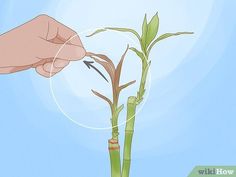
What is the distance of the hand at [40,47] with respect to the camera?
20.4ft

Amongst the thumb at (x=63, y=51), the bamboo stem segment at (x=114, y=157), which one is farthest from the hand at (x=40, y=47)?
the bamboo stem segment at (x=114, y=157)

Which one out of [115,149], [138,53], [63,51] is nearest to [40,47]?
[63,51]

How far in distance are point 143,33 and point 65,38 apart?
277mm

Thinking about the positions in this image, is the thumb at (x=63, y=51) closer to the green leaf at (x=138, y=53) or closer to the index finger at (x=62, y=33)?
the index finger at (x=62, y=33)

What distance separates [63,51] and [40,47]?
82mm

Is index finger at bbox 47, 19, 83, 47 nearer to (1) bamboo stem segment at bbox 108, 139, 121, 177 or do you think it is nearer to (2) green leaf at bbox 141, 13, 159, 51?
(2) green leaf at bbox 141, 13, 159, 51

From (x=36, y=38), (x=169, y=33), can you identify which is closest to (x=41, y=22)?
(x=36, y=38)

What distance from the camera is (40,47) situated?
620 cm

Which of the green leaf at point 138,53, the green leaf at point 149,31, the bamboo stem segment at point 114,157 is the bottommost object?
the bamboo stem segment at point 114,157

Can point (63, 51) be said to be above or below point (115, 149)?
above

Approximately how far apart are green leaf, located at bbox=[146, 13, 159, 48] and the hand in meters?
0.23

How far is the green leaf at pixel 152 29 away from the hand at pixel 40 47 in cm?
23

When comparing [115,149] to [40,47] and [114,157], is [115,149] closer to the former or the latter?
[114,157]

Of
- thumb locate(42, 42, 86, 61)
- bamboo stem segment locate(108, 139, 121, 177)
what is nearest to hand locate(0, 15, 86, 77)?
thumb locate(42, 42, 86, 61)
